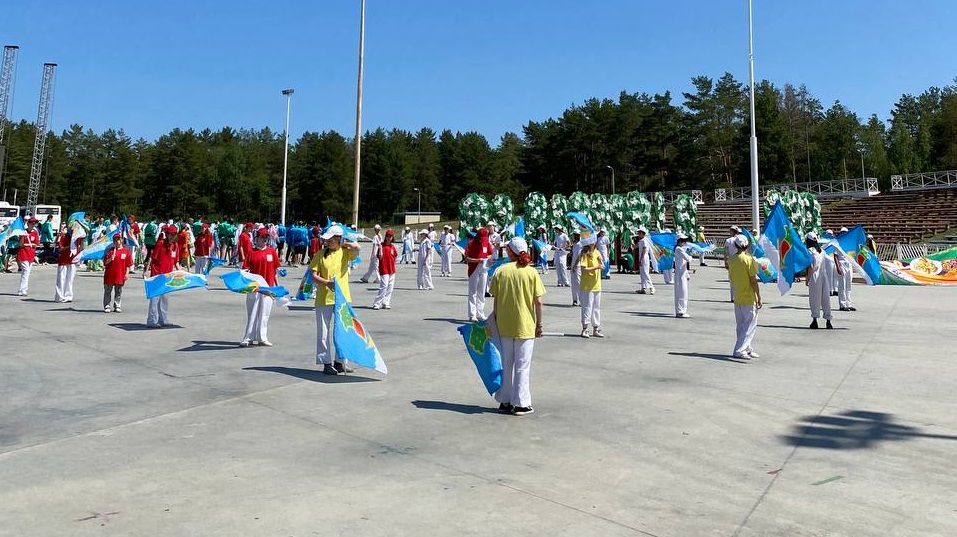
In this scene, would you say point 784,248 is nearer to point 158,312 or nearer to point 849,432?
point 849,432

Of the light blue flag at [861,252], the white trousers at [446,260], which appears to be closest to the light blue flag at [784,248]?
the light blue flag at [861,252]

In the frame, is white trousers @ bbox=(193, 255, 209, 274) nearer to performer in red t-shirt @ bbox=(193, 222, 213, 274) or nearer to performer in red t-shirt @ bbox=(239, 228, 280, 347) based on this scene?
performer in red t-shirt @ bbox=(193, 222, 213, 274)

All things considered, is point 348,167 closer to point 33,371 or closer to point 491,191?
point 491,191

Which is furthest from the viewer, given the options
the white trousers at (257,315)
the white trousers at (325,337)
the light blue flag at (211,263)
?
the light blue flag at (211,263)

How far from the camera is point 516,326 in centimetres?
779

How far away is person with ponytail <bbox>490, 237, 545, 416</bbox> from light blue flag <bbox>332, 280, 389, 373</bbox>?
1.96m

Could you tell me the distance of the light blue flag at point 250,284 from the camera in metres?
11.6

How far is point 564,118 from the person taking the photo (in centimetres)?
10156

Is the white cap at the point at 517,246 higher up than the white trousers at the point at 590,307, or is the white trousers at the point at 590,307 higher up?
the white cap at the point at 517,246

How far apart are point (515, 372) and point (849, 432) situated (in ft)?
11.0

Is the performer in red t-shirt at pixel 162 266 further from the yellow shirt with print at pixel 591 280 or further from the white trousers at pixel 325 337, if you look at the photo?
the yellow shirt with print at pixel 591 280

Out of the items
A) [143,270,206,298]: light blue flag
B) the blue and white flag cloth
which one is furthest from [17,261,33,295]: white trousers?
the blue and white flag cloth

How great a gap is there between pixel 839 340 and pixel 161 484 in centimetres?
1192

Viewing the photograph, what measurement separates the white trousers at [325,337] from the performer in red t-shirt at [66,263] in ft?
35.3
